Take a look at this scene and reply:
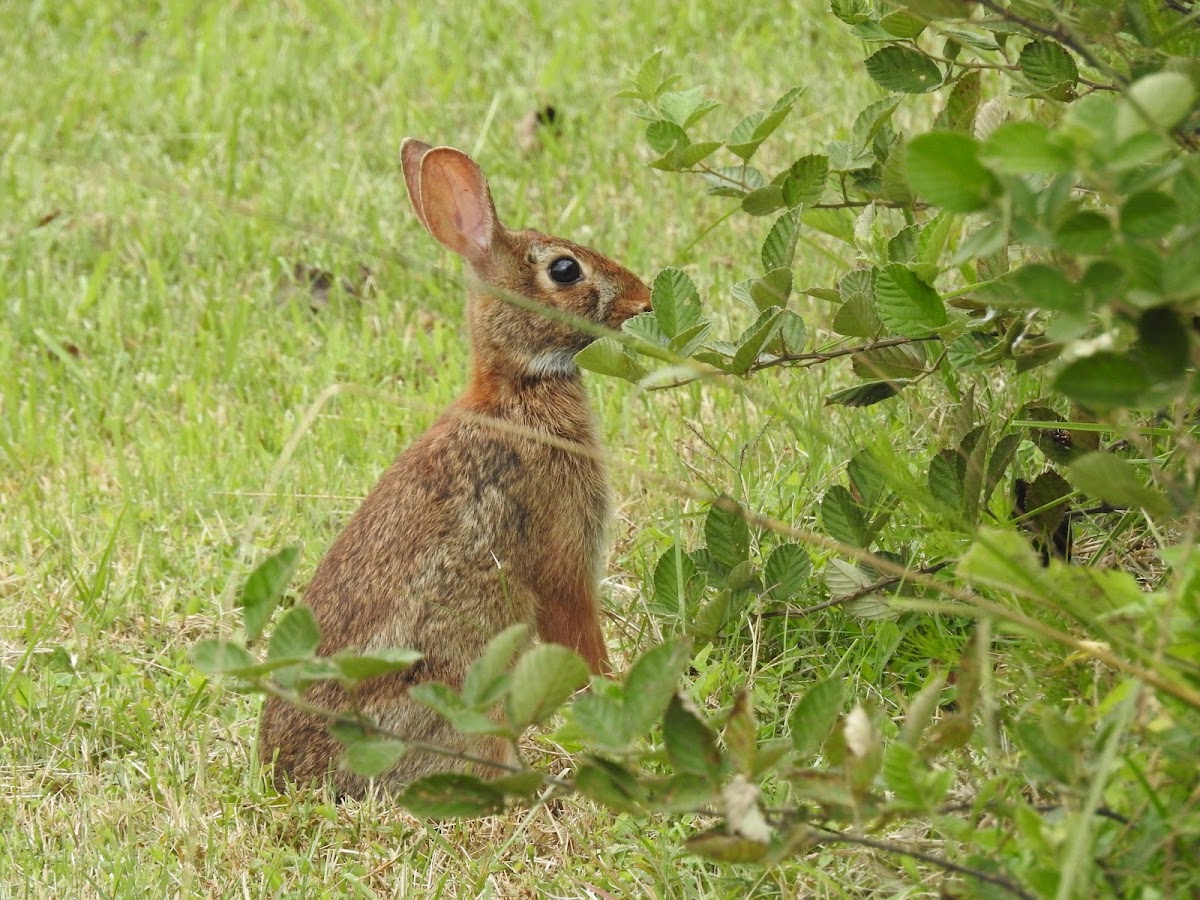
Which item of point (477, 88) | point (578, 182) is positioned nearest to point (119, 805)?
point (578, 182)

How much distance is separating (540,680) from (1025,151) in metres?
0.92

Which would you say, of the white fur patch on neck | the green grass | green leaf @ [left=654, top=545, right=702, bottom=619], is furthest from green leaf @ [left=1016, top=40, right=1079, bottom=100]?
the white fur patch on neck

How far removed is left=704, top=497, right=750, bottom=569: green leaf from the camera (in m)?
3.54

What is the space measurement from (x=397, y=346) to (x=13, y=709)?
2.22m

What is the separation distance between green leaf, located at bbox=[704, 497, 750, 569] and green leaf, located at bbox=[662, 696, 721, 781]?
1270mm

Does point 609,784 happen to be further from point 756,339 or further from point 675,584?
point 675,584

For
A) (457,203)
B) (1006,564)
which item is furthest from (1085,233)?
(457,203)

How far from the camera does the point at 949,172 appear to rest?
2041 mm

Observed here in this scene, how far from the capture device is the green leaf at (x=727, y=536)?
354 cm

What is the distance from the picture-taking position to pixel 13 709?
154 inches

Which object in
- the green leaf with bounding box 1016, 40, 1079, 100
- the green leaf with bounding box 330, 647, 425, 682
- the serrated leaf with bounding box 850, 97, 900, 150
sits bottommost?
the green leaf with bounding box 330, 647, 425, 682

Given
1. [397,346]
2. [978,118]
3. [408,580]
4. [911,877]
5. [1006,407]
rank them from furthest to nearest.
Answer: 1. [397,346]
2. [1006,407]
3. [408,580]
4. [978,118]
5. [911,877]

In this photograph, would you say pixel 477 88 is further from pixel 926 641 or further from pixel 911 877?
pixel 911 877

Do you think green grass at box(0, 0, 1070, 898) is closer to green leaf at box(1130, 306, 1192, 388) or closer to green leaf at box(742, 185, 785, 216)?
green leaf at box(742, 185, 785, 216)
